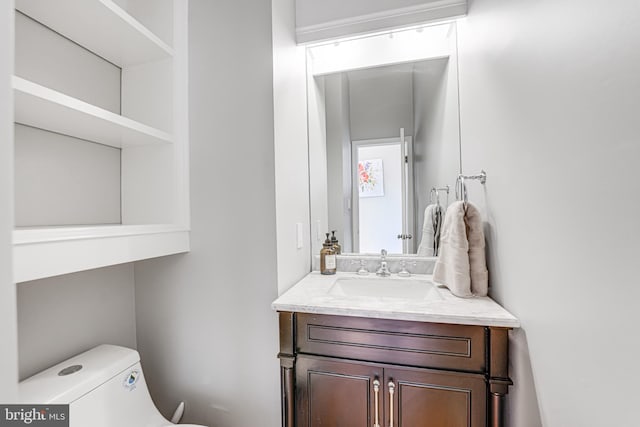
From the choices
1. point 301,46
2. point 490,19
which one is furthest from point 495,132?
point 301,46

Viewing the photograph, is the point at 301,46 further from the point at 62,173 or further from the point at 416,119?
the point at 62,173

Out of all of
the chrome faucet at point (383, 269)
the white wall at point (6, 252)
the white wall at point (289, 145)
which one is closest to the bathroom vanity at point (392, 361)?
the white wall at point (289, 145)

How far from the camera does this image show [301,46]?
59.1 inches

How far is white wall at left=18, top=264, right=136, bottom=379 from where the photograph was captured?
3.10 ft

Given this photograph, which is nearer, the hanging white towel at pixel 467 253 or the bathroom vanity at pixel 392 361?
the bathroom vanity at pixel 392 361

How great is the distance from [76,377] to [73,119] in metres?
0.89

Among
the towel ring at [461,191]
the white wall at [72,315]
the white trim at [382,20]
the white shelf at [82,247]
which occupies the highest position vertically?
the white trim at [382,20]

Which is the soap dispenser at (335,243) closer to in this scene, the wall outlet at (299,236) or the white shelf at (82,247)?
the wall outlet at (299,236)

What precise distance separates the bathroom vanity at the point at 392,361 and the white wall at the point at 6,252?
769mm

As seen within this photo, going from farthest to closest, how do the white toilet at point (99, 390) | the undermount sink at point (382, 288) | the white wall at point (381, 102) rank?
the white wall at point (381, 102) < the undermount sink at point (382, 288) < the white toilet at point (99, 390)

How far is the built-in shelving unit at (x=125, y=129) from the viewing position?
789 millimetres

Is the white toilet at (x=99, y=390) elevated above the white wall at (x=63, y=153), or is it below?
below

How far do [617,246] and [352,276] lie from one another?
3.52 ft

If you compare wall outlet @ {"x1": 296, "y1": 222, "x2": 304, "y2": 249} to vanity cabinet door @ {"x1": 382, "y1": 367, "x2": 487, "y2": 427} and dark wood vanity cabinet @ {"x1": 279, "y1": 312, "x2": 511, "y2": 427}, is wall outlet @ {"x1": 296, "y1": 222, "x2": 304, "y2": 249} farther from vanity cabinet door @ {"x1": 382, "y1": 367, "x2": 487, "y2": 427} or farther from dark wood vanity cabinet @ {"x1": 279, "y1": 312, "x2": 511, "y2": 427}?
vanity cabinet door @ {"x1": 382, "y1": 367, "x2": 487, "y2": 427}
